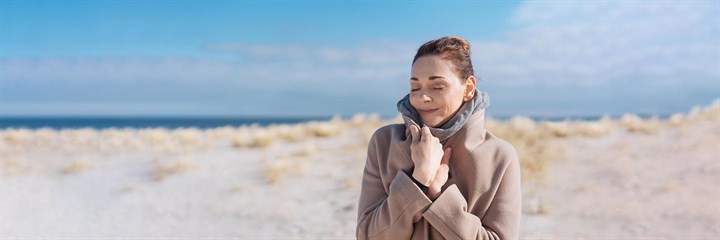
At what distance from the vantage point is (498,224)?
2070 mm

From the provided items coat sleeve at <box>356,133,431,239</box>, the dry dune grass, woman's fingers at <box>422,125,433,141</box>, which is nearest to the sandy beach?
the dry dune grass

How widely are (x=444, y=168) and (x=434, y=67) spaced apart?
0.32 meters

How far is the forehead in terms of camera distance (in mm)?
2033

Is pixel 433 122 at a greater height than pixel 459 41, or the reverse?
pixel 459 41

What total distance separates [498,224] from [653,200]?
6.81m

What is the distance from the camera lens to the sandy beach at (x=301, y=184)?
7.37m

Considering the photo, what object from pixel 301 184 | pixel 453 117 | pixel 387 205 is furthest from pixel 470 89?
pixel 301 184

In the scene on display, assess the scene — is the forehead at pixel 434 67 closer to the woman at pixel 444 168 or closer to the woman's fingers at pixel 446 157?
the woman at pixel 444 168

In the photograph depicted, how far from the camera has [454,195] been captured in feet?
6.57

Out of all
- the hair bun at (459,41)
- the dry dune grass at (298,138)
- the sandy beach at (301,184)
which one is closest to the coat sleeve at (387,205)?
the hair bun at (459,41)

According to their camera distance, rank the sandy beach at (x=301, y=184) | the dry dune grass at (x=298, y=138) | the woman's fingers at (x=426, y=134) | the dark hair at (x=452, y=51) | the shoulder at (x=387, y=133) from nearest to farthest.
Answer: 1. the woman's fingers at (x=426, y=134)
2. the dark hair at (x=452, y=51)
3. the shoulder at (x=387, y=133)
4. the sandy beach at (x=301, y=184)
5. the dry dune grass at (x=298, y=138)

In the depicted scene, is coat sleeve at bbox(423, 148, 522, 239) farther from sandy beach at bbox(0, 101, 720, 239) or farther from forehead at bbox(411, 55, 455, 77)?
sandy beach at bbox(0, 101, 720, 239)

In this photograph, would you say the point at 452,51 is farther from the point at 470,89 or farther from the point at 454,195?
the point at 454,195

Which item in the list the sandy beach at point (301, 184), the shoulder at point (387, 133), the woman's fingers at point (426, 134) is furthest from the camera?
the sandy beach at point (301, 184)
